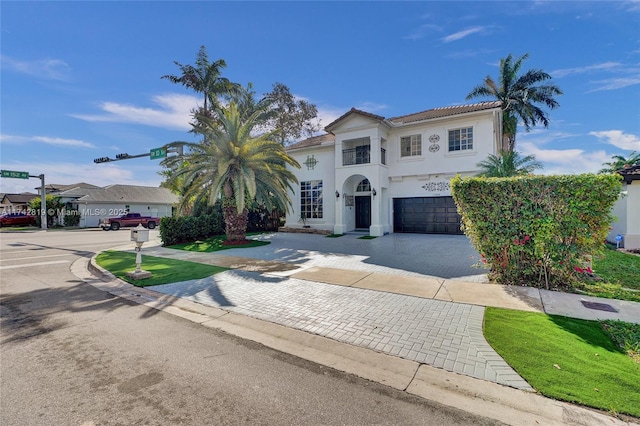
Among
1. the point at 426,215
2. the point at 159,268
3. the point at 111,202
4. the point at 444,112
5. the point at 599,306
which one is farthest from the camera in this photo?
the point at 111,202

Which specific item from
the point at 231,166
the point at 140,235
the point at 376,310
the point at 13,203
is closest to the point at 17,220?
the point at 13,203

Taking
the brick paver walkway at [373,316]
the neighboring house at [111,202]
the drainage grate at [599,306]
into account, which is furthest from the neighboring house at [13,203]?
the drainage grate at [599,306]

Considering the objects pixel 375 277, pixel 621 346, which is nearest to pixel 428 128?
pixel 375 277

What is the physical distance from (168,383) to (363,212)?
19268 mm

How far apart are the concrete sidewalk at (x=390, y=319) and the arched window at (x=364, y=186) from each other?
12.8 m

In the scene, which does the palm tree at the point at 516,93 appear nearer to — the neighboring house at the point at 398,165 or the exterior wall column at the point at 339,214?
the neighboring house at the point at 398,165

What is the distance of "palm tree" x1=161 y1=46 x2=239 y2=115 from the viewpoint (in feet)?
84.5

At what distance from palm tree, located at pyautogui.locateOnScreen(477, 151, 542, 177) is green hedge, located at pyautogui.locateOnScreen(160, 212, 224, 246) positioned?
639 inches

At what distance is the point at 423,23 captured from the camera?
38.5 feet

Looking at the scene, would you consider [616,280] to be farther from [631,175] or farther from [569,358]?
[631,175]

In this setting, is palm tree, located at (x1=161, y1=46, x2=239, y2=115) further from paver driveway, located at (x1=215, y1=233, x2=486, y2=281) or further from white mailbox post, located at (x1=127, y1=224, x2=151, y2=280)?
white mailbox post, located at (x1=127, y1=224, x2=151, y2=280)

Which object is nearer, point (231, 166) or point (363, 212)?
point (231, 166)

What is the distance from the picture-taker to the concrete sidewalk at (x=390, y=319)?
3.24m

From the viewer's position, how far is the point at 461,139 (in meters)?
17.9
